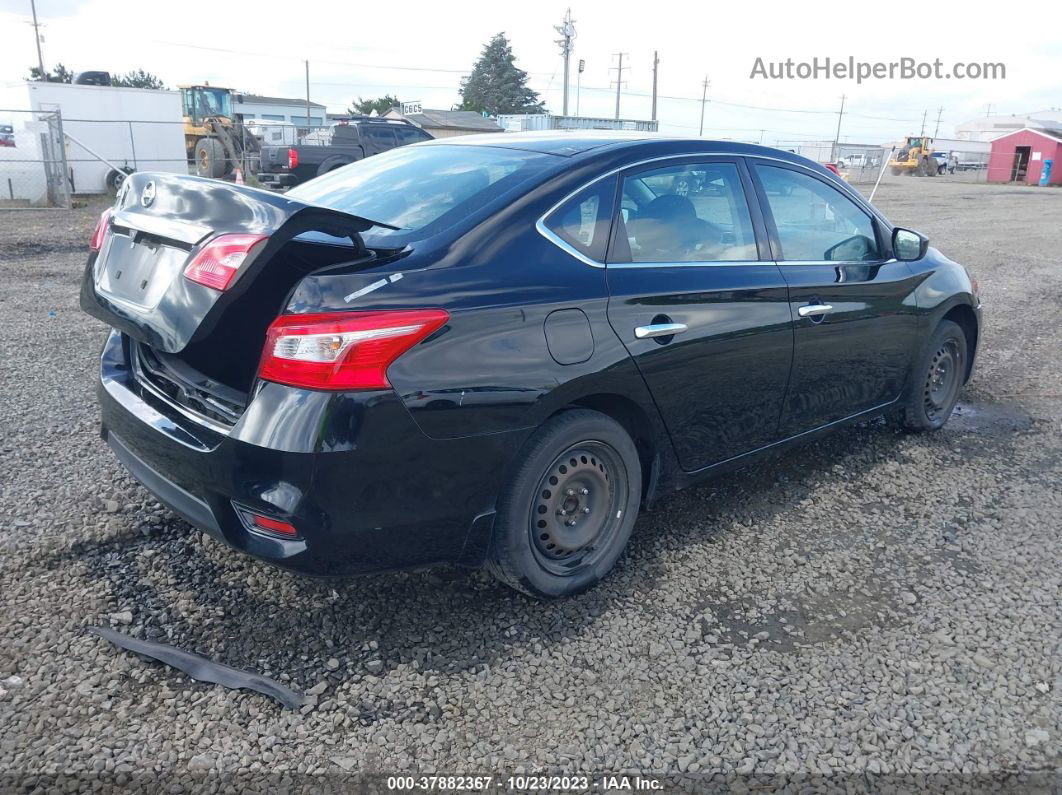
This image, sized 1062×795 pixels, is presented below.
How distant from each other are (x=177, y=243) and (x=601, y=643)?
1942 mm

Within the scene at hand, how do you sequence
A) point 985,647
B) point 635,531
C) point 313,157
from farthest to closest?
point 313,157, point 635,531, point 985,647

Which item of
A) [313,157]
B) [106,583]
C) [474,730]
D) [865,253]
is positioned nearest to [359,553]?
[474,730]

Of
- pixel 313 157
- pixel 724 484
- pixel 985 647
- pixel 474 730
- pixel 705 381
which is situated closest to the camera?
pixel 474 730

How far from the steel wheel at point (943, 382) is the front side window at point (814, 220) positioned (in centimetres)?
95

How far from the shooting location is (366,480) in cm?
255

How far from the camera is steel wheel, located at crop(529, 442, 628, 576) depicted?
3043 mm

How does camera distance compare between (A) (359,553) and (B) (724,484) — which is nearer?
(A) (359,553)

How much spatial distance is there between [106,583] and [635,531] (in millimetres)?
2140

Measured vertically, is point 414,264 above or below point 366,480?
above

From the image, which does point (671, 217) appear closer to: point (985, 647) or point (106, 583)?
point (985, 647)

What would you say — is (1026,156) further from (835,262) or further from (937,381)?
(835,262)

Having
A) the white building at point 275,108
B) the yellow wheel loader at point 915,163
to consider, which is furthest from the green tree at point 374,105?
the yellow wheel loader at point 915,163

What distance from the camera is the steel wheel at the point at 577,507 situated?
9.98ft

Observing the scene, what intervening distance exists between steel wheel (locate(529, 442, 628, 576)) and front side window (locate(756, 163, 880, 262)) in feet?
4.58
